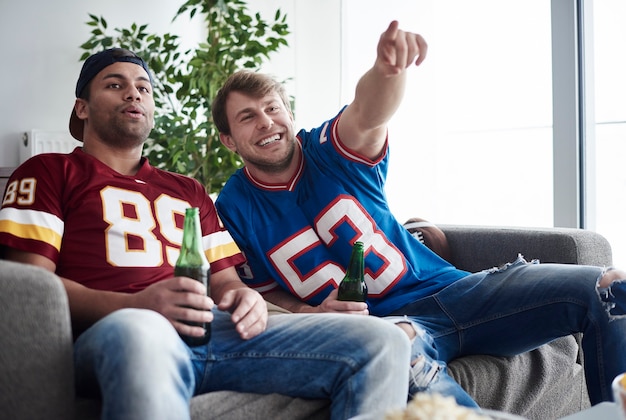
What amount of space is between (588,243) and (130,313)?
4.49 feet

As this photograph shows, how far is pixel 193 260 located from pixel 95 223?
0.36 m

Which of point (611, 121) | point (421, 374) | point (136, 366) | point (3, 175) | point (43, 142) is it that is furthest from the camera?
point (43, 142)

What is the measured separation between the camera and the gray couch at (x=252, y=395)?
105 cm

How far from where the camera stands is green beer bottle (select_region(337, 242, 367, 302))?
159cm

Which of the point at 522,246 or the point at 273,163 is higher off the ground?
the point at 273,163

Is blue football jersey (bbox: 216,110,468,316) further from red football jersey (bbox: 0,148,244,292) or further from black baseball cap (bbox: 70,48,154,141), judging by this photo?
black baseball cap (bbox: 70,48,154,141)

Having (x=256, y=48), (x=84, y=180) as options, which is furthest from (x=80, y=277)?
(x=256, y=48)

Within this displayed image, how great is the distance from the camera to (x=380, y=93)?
5.35ft

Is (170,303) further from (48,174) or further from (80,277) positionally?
(48,174)

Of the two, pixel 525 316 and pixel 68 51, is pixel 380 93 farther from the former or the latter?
pixel 68 51

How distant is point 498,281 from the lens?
172cm

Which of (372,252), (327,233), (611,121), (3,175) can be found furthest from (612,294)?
(611,121)

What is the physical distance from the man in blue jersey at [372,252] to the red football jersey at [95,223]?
0.19m

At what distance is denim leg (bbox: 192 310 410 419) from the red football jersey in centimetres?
32
